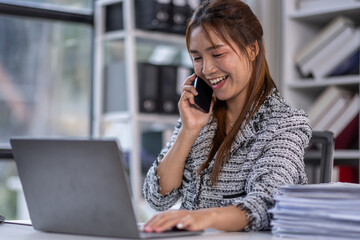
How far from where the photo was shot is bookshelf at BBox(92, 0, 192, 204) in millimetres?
3123

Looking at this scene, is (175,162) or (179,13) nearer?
(175,162)

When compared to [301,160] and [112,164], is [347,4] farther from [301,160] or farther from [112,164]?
[112,164]

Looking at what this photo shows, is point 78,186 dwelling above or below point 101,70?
below

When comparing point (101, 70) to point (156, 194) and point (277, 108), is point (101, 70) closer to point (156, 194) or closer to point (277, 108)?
point (156, 194)

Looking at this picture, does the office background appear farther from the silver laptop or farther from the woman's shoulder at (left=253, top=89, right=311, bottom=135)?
the silver laptop

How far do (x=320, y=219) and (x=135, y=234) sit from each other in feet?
1.13

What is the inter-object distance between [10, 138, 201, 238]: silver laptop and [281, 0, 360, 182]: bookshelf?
1880 mm

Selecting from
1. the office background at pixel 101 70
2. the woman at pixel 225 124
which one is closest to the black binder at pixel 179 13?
the office background at pixel 101 70

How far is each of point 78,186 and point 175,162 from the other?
0.54 m

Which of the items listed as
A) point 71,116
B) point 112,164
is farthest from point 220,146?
point 71,116

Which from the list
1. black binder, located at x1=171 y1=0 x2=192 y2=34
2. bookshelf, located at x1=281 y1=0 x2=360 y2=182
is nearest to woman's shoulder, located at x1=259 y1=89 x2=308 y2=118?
bookshelf, located at x1=281 y1=0 x2=360 y2=182

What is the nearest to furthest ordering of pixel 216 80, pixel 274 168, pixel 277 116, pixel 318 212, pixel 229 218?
pixel 318 212
pixel 229 218
pixel 274 168
pixel 277 116
pixel 216 80

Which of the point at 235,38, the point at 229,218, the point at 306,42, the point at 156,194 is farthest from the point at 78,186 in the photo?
the point at 306,42

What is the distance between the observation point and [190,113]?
1.66m
